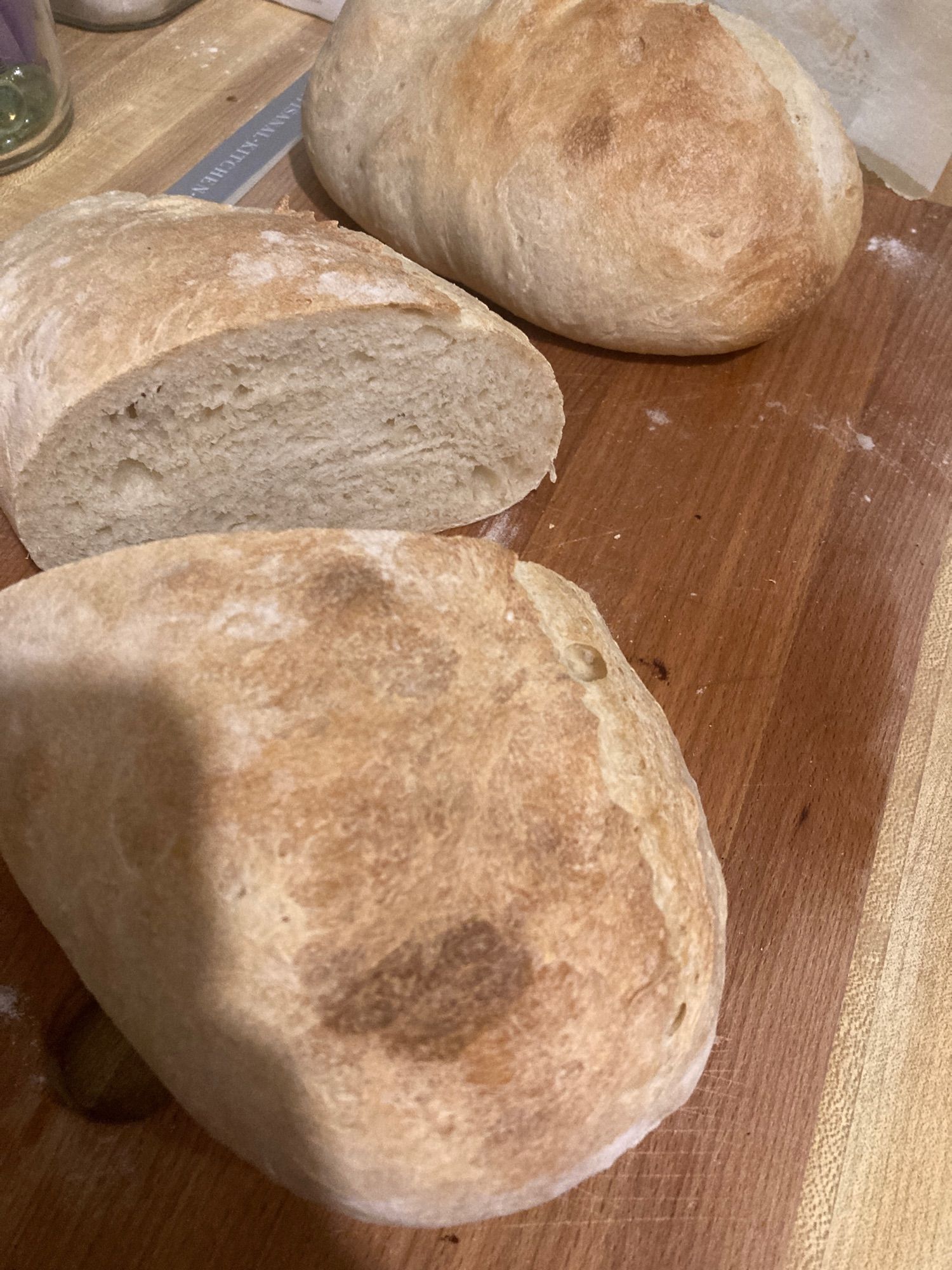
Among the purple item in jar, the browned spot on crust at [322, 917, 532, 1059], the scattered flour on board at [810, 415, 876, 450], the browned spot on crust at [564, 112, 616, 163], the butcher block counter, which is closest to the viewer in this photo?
the browned spot on crust at [322, 917, 532, 1059]

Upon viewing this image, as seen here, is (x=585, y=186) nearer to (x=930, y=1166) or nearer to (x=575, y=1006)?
(x=575, y=1006)

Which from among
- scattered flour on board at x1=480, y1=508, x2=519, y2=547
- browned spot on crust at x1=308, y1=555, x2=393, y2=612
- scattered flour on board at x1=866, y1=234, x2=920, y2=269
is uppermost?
scattered flour on board at x1=866, y1=234, x2=920, y2=269

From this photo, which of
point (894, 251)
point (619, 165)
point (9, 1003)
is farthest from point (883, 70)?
point (9, 1003)

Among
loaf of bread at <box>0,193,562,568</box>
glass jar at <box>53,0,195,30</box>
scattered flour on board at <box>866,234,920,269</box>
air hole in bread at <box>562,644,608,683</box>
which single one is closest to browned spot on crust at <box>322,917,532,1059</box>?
air hole in bread at <box>562,644,608,683</box>

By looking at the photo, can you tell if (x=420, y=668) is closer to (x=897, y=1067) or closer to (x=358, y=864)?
(x=358, y=864)

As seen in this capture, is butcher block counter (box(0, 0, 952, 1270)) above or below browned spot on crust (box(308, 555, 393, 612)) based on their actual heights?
below

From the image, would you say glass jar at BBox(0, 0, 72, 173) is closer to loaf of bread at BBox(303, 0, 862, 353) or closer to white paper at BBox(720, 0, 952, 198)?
loaf of bread at BBox(303, 0, 862, 353)
